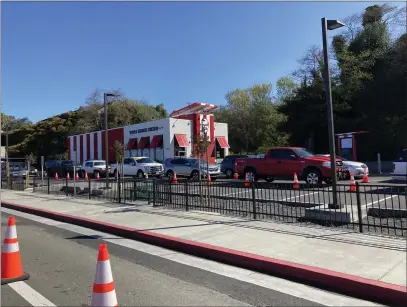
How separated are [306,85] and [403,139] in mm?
10846

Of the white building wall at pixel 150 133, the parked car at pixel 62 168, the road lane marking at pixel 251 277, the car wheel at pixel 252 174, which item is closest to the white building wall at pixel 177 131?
the white building wall at pixel 150 133

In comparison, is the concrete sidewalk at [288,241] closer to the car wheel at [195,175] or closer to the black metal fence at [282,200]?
the black metal fence at [282,200]

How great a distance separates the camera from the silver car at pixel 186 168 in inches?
1024

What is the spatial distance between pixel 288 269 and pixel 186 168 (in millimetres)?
20854

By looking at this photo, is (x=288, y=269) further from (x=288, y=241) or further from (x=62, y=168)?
(x=62, y=168)

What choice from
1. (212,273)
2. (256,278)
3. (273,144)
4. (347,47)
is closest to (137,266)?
(212,273)

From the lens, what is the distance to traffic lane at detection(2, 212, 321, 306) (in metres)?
4.83

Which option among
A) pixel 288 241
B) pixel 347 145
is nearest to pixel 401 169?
pixel 347 145

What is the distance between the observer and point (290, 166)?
18562 mm

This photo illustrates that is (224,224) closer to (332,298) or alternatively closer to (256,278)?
(256,278)

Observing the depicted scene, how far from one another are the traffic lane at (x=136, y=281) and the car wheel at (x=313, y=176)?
1182cm

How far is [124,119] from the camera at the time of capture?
58969 mm

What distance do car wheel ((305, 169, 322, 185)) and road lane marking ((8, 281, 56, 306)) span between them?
1408 centimetres

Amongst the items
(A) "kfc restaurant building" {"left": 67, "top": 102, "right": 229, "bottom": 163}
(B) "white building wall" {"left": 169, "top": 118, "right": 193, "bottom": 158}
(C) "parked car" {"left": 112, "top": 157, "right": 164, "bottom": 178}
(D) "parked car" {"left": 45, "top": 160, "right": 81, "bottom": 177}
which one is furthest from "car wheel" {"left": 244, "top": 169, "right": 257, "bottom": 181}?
(D) "parked car" {"left": 45, "top": 160, "right": 81, "bottom": 177}
